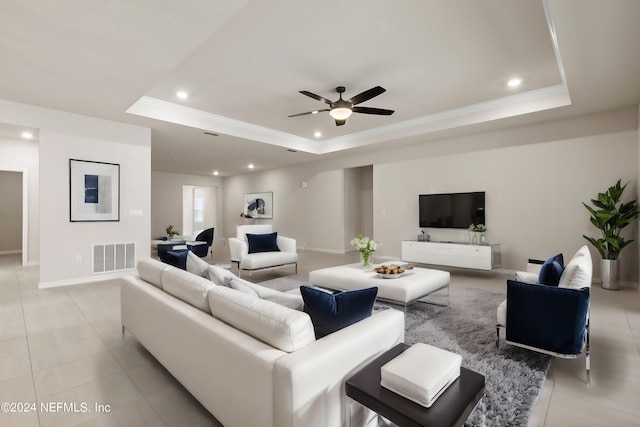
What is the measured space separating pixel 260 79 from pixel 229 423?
380 centimetres

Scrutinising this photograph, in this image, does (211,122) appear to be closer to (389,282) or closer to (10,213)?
(389,282)

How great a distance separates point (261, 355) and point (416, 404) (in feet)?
2.00

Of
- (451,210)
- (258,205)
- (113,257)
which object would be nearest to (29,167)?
(113,257)

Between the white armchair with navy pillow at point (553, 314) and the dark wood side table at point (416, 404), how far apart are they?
3.96 feet

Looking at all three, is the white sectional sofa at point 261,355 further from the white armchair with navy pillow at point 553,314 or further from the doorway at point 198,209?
the doorway at point 198,209

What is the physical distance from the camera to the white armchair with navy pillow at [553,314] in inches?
81.3

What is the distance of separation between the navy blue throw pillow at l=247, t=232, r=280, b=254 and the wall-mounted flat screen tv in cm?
318

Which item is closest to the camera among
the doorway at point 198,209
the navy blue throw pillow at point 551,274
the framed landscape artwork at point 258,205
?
the navy blue throw pillow at point 551,274

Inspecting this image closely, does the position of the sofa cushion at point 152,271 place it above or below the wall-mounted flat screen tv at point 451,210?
below

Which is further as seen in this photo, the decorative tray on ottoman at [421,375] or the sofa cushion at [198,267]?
the sofa cushion at [198,267]

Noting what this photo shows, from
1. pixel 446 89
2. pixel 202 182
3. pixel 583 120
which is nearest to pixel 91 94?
pixel 446 89

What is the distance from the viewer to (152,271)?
242 centimetres

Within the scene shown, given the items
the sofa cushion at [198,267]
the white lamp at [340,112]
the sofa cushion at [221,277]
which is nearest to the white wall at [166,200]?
the white lamp at [340,112]

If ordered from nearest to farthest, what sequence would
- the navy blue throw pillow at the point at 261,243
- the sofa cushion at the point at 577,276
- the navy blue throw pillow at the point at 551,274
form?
the sofa cushion at the point at 577,276 < the navy blue throw pillow at the point at 551,274 < the navy blue throw pillow at the point at 261,243
